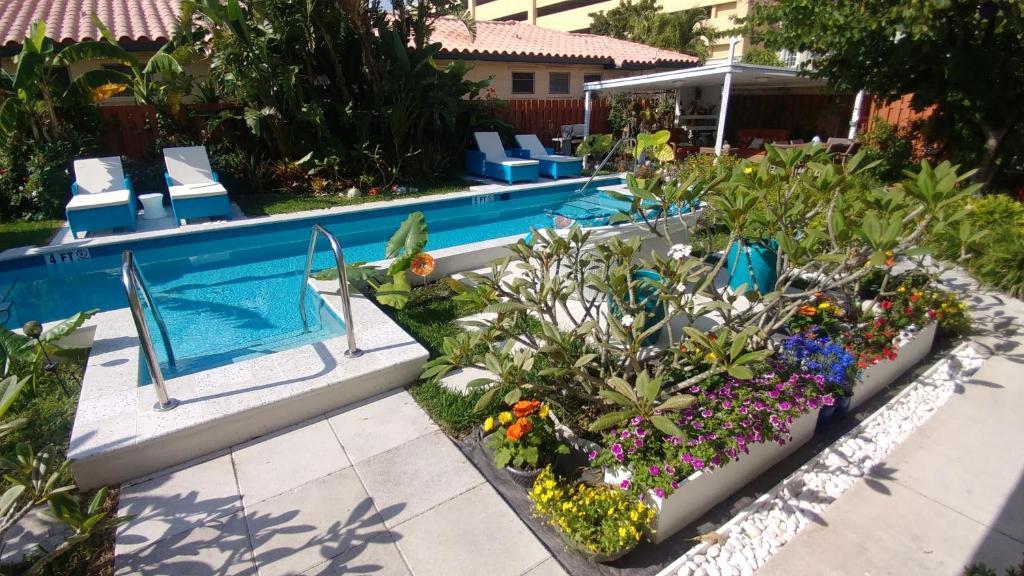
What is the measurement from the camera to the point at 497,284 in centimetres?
343

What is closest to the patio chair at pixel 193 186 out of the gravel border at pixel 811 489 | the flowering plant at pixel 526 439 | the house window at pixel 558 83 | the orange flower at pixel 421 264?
the orange flower at pixel 421 264

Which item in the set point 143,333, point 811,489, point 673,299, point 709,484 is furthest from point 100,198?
point 811,489

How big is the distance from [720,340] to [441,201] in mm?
8865

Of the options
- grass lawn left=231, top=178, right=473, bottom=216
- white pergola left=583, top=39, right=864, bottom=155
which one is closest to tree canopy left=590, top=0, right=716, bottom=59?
white pergola left=583, top=39, right=864, bottom=155

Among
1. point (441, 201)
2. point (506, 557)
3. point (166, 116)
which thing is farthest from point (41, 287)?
point (506, 557)

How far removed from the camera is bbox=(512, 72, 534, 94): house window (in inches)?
701

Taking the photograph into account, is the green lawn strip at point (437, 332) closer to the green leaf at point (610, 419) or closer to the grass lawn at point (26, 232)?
the green leaf at point (610, 419)

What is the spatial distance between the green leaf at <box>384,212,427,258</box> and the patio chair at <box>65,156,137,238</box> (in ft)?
17.5

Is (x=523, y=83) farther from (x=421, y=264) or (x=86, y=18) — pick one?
(x=421, y=264)

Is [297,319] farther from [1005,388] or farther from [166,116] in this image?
[166,116]

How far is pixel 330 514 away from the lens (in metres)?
2.82

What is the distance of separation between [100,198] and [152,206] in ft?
3.19

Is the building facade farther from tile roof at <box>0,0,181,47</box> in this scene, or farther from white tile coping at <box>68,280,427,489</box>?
white tile coping at <box>68,280,427,489</box>

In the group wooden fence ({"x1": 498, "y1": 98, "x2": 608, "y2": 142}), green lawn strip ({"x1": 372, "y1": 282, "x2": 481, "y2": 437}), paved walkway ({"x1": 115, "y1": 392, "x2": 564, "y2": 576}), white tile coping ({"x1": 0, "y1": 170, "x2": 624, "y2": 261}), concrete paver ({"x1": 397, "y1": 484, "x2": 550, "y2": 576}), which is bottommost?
concrete paver ({"x1": 397, "y1": 484, "x2": 550, "y2": 576})
